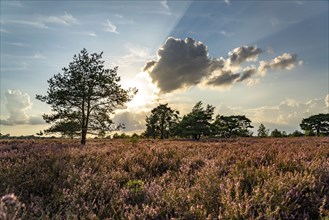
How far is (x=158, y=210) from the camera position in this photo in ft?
10.7

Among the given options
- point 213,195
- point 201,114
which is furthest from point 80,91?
point 201,114

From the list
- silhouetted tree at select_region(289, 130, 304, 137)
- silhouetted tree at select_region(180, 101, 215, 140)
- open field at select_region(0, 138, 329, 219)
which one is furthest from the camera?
silhouetted tree at select_region(289, 130, 304, 137)

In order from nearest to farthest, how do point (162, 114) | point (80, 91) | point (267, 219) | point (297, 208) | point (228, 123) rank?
point (267, 219), point (297, 208), point (80, 91), point (162, 114), point (228, 123)

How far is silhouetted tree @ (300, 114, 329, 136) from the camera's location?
6469 centimetres

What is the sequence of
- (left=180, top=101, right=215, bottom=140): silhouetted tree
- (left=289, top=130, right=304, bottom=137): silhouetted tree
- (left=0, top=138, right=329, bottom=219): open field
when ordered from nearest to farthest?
(left=0, top=138, right=329, bottom=219): open field → (left=180, top=101, right=215, bottom=140): silhouetted tree → (left=289, top=130, right=304, bottom=137): silhouetted tree

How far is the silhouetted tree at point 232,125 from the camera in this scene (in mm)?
63506

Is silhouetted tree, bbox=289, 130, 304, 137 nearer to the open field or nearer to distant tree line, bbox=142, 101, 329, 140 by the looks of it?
distant tree line, bbox=142, 101, 329, 140

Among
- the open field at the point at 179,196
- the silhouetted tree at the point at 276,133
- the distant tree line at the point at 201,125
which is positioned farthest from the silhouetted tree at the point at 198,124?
the open field at the point at 179,196

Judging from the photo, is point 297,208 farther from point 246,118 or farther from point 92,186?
point 246,118

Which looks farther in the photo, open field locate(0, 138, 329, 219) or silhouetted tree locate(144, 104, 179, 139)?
silhouetted tree locate(144, 104, 179, 139)

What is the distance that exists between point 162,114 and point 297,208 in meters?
56.4

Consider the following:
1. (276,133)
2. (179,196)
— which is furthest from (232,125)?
(179,196)

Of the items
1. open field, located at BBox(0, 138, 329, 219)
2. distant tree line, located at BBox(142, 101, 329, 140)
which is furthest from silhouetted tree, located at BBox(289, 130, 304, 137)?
open field, located at BBox(0, 138, 329, 219)

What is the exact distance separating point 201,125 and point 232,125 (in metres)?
16.7
